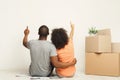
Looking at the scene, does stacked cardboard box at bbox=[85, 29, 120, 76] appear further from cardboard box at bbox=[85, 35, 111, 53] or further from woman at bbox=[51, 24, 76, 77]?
woman at bbox=[51, 24, 76, 77]

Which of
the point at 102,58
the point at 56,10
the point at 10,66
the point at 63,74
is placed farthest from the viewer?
the point at 56,10

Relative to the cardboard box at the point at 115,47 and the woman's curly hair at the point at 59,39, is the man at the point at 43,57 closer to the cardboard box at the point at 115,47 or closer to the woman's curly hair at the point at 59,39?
the woman's curly hair at the point at 59,39

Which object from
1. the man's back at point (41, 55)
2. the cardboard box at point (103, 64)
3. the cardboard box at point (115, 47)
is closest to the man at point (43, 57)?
the man's back at point (41, 55)

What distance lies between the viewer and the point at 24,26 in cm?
397

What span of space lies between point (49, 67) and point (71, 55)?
347 millimetres

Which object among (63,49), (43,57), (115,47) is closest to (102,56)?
(115,47)

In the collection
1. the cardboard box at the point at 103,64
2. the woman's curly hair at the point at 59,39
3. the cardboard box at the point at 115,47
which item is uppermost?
the woman's curly hair at the point at 59,39

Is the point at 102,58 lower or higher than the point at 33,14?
lower

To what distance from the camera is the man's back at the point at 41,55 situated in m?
3.04

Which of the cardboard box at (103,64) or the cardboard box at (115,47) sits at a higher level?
the cardboard box at (115,47)

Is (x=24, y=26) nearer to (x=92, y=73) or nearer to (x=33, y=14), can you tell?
(x=33, y=14)

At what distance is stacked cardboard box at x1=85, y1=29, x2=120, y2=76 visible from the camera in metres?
3.38

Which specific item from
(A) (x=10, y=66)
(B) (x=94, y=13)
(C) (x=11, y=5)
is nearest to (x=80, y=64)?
(B) (x=94, y=13)

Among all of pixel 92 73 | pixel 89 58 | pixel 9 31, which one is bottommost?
pixel 92 73
